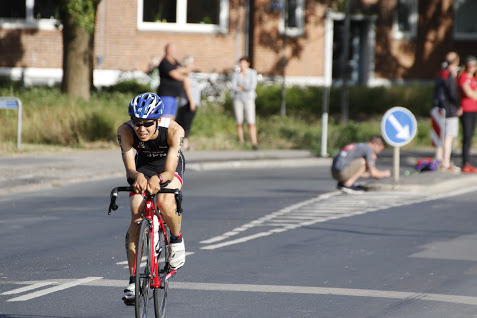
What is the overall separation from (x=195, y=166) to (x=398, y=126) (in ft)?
13.2

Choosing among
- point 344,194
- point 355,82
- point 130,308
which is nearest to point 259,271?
point 130,308

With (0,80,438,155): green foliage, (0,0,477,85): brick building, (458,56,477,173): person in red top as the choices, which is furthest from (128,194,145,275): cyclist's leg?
(0,0,477,85): brick building

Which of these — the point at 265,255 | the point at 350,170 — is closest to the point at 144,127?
the point at 265,255

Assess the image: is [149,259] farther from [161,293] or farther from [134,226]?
[161,293]

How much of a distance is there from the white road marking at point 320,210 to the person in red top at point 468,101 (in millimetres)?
1504

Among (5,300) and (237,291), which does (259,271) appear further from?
(5,300)

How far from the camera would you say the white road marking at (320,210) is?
10.8 meters

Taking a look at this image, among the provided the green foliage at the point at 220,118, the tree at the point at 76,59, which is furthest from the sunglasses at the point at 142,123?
the tree at the point at 76,59

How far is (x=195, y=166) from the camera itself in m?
18.2

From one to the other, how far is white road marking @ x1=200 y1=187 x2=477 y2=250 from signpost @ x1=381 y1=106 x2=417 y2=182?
92 cm

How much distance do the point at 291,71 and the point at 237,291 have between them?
23.8 m

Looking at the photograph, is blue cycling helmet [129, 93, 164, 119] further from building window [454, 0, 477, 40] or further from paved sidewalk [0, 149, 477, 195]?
building window [454, 0, 477, 40]

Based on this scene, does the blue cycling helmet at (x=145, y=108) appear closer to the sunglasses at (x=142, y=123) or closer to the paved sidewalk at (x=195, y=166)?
the sunglasses at (x=142, y=123)

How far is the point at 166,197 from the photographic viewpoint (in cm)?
691
